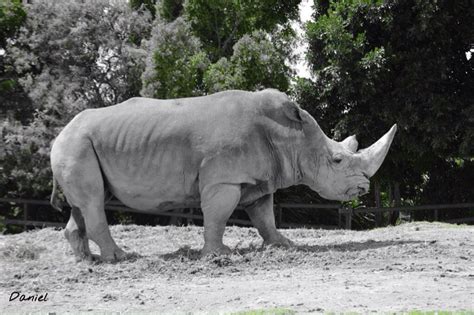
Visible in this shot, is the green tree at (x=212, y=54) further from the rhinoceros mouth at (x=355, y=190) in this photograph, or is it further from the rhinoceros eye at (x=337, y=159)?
the rhinoceros mouth at (x=355, y=190)

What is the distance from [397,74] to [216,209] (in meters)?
9.50

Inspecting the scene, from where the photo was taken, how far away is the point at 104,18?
21.9 metres

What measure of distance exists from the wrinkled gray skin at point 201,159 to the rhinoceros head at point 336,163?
1 centimetres

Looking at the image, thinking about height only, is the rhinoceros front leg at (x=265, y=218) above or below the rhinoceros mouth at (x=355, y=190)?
below

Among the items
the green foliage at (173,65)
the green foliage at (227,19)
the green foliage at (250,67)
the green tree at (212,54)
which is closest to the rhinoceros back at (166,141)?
the green tree at (212,54)

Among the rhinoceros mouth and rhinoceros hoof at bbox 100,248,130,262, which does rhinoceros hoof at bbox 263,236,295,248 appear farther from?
rhinoceros hoof at bbox 100,248,130,262

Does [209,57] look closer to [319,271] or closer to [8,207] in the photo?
[8,207]

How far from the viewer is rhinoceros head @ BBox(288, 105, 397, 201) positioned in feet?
33.3

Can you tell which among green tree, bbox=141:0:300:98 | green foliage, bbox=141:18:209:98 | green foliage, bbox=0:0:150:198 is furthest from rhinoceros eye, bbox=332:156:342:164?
green foliage, bbox=0:0:150:198

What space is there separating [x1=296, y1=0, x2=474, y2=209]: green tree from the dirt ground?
577 cm

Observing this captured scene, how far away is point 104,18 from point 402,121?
9.38 metres

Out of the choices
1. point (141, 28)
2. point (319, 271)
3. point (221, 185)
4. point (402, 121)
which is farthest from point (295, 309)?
point (141, 28)

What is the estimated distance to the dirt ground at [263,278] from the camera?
268 inches

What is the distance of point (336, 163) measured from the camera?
10.2 meters
